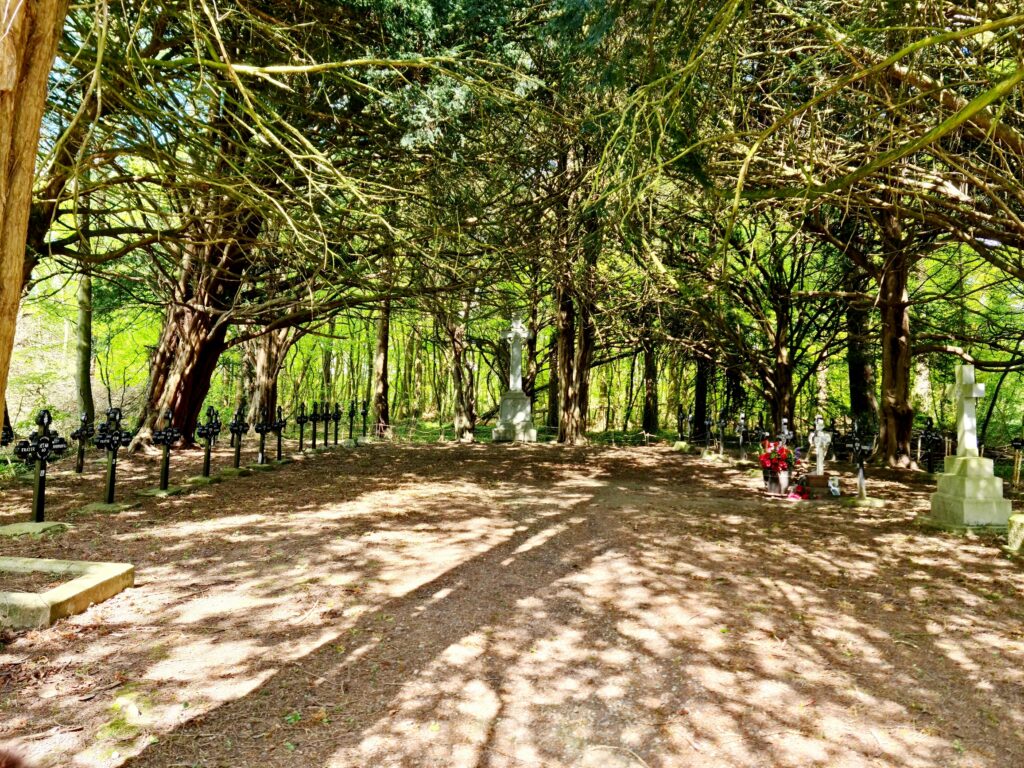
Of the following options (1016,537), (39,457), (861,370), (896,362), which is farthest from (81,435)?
(861,370)

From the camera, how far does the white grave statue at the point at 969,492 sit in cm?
804

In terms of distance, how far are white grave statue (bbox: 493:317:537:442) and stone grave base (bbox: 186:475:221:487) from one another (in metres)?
9.40

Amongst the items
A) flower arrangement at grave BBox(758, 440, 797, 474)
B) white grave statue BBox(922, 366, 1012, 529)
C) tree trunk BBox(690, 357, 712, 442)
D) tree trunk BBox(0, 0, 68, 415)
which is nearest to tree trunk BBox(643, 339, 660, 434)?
tree trunk BBox(690, 357, 712, 442)

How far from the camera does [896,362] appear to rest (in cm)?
1300

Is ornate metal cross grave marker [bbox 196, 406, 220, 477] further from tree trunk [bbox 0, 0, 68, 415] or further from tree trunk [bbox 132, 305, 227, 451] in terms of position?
tree trunk [bbox 0, 0, 68, 415]

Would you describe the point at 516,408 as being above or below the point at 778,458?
above

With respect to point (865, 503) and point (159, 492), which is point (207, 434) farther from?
point (865, 503)

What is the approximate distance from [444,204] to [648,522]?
15.3 feet

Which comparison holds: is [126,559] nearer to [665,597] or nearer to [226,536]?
[226,536]

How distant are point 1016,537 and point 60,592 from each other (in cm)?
885

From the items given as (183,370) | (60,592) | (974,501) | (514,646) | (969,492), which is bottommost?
(514,646)

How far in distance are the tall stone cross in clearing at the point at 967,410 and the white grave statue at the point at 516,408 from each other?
11.1m

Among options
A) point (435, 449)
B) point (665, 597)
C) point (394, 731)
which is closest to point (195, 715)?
point (394, 731)

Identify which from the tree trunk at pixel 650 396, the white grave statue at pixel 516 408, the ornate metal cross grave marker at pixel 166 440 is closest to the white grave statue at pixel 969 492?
the ornate metal cross grave marker at pixel 166 440
